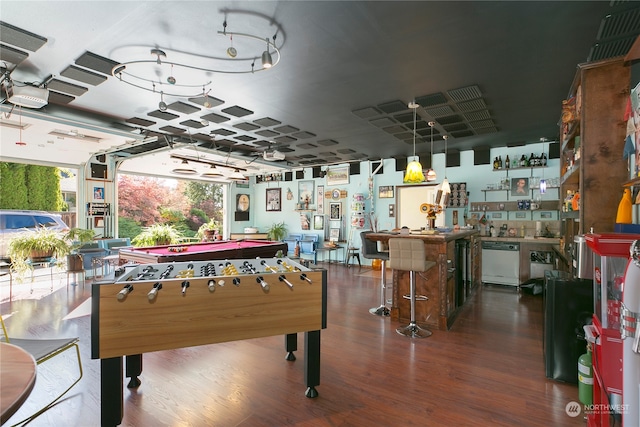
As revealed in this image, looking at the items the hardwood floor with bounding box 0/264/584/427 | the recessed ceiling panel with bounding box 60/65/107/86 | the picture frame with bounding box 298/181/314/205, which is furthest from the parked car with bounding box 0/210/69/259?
the picture frame with bounding box 298/181/314/205

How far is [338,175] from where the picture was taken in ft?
31.4

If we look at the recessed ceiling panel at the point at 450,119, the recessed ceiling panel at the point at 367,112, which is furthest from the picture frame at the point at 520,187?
the recessed ceiling panel at the point at 367,112

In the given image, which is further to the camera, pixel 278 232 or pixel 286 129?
pixel 278 232

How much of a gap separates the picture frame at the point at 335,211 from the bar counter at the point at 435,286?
5.10m

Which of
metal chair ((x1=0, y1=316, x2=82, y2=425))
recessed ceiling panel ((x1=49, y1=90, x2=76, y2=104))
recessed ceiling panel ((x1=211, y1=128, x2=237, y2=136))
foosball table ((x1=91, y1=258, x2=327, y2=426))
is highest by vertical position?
recessed ceiling panel ((x1=211, y1=128, x2=237, y2=136))

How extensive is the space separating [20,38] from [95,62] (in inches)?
23.8

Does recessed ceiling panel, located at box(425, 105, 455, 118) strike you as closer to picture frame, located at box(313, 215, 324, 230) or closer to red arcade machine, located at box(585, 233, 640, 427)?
red arcade machine, located at box(585, 233, 640, 427)

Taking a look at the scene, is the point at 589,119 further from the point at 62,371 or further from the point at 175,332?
Answer: the point at 62,371

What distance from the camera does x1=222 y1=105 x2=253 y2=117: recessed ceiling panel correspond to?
15.8 ft

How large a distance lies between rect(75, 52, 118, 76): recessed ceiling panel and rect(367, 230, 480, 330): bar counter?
3.77 m

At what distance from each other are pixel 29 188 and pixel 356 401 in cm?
1300

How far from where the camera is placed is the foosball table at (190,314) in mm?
1862

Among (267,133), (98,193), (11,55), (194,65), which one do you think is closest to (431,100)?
(194,65)

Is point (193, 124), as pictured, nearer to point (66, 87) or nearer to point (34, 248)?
point (66, 87)
